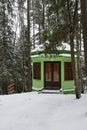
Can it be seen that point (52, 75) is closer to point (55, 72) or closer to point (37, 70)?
point (55, 72)

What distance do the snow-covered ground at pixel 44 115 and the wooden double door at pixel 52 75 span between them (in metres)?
7.34

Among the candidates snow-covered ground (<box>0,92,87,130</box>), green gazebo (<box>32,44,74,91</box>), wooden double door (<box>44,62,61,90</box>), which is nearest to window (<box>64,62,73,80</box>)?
green gazebo (<box>32,44,74,91</box>)

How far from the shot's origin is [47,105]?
32.6 feet

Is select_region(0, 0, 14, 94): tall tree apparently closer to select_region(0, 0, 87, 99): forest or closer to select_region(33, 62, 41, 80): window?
select_region(0, 0, 87, 99): forest

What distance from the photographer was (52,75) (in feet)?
59.7

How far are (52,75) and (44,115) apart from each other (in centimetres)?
983

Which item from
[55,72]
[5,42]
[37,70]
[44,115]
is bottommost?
[44,115]

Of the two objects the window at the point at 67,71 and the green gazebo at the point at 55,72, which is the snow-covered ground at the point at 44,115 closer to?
the green gazebo at the point at 55,72

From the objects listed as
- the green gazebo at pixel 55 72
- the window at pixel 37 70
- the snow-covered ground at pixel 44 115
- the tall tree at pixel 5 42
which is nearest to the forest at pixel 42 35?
the tall tree at pixel 5 42

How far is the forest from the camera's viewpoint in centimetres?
1027

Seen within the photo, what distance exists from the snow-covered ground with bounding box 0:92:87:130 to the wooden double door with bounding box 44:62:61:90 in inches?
289

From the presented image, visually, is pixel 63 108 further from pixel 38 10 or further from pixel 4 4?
pixel 38 10

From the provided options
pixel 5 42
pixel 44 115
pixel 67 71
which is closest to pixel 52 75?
pixel 67 71

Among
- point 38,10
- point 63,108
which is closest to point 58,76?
point 63,108
